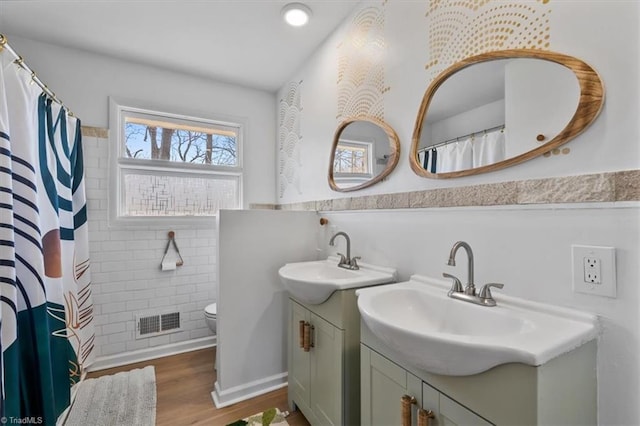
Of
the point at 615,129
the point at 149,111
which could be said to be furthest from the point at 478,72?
the point at 149,111

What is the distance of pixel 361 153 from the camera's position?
1.84 metres

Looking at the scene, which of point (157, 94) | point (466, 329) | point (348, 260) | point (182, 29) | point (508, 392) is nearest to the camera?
point (508, 392)

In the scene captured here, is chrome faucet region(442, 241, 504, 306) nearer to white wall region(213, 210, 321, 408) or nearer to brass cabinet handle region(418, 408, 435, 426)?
brass cabinet handle region(418, 408, 435, 426)

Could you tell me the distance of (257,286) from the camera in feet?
6.51

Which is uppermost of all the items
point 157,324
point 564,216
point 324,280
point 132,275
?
point 564,216

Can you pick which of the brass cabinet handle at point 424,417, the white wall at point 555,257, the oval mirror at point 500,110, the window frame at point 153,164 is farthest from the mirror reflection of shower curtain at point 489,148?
the window frame at point 153,164

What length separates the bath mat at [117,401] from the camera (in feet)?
5.49

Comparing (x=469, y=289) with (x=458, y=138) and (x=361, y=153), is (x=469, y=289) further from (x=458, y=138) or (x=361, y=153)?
(x=361, y=153)

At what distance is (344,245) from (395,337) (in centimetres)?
116

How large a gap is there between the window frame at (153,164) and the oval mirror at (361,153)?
1.29m

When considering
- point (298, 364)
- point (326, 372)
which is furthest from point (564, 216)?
point (298, 364)

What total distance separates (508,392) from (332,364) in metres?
0.85

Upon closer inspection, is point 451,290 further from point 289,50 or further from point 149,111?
point 149,111

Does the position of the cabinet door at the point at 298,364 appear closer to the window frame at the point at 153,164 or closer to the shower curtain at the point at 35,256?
the shower curtain at the point at 35,256
